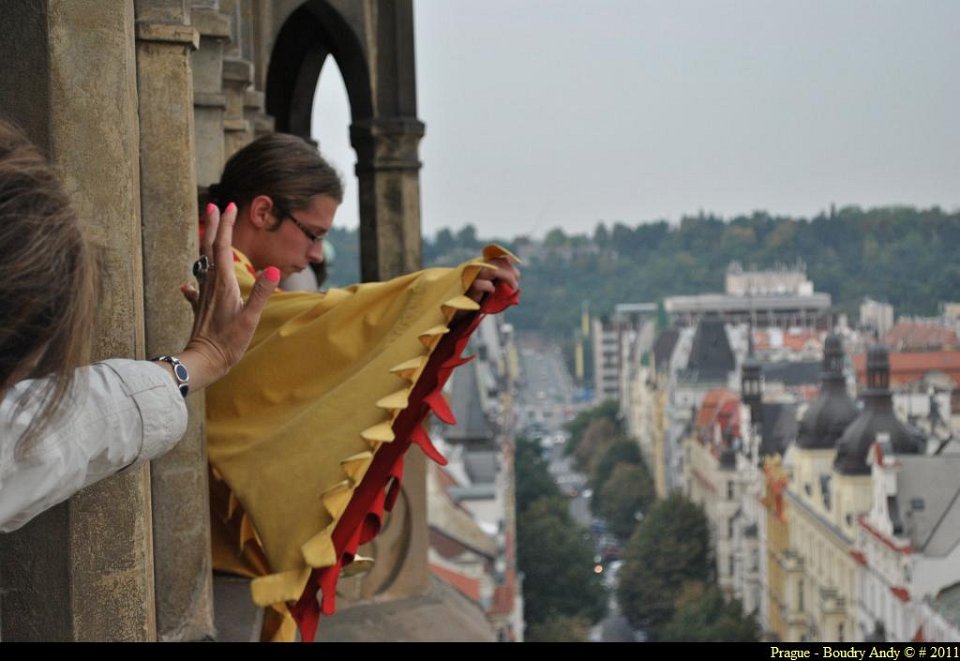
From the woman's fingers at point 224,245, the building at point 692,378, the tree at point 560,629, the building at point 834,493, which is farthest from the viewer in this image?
the building at point 692,378

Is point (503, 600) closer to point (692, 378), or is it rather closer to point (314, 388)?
point (692, 378)

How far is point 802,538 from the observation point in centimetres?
5662

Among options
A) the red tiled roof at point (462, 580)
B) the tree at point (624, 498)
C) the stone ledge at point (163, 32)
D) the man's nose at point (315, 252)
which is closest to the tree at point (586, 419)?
the tree at point (624, 498)

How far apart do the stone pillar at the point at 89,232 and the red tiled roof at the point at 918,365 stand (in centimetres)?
5209

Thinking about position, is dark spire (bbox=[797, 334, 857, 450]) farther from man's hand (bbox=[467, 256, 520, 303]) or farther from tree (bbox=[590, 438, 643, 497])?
man's hand (bbox=[467, 256, 520, 303])

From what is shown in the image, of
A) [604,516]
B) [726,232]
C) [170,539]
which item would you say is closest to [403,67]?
[170,539]

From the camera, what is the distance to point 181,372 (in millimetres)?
1980

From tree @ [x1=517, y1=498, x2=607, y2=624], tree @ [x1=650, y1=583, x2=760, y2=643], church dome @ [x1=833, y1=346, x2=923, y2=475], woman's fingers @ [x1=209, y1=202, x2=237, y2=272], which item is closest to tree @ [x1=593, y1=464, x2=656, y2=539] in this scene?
tree @ [x1=517, y1=498, x2=607, y2=624]

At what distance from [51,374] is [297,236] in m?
1.94

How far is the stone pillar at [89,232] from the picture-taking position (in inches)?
104

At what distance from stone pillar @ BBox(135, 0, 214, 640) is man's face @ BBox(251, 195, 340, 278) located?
22 cm

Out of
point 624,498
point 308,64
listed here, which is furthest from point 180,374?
point 624,498

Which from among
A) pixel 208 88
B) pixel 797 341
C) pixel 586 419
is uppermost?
pixel 208 88

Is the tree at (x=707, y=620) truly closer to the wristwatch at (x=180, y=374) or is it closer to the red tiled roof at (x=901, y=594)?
the red tiled roof at (x=901, y=594)
